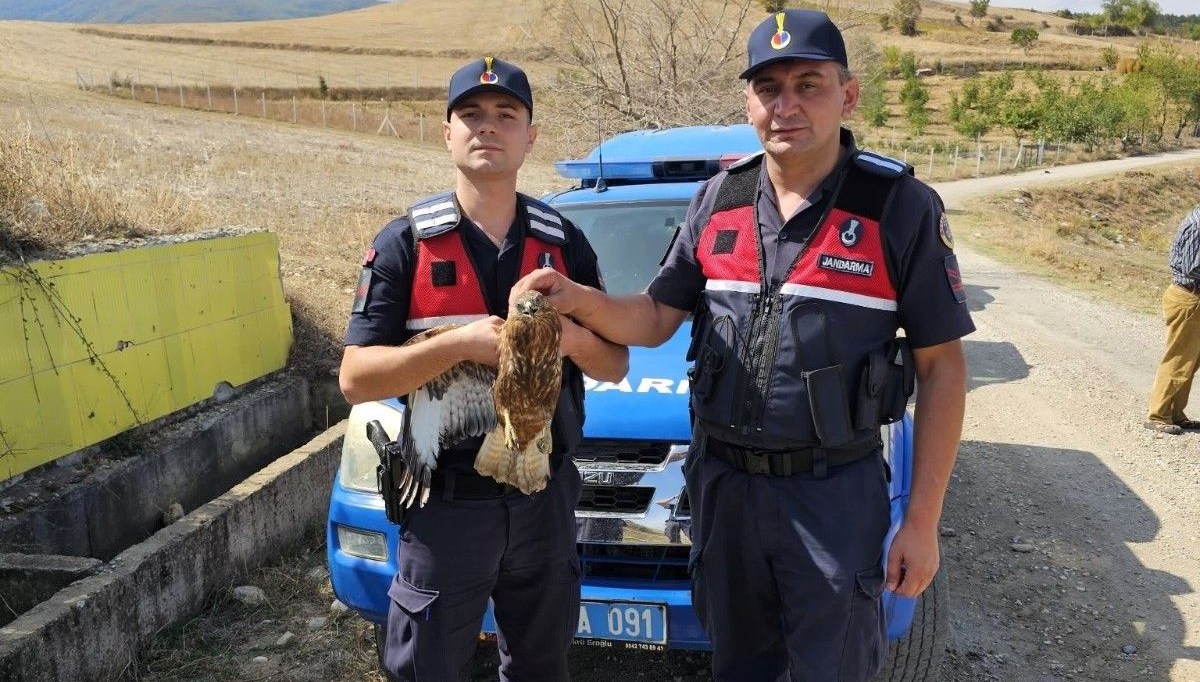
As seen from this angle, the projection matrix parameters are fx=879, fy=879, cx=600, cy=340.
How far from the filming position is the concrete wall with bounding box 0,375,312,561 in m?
3.79

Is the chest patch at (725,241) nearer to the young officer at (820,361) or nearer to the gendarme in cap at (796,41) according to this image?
the young officer at (820,361)

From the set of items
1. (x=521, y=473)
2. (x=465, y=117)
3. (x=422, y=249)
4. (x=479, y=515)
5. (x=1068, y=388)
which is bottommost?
(x=1068, y=388)

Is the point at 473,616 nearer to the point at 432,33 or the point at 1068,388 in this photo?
the point at 1068,388

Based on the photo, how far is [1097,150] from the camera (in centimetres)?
4109

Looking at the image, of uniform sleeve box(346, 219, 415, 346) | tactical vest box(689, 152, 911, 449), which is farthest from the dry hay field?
tactical vest box(689, 152, 911, 449)

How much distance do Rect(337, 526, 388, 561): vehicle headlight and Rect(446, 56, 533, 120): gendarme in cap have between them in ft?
4.67

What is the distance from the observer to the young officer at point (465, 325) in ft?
7.13

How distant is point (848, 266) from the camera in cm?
208

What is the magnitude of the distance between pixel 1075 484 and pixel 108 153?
42.1ft

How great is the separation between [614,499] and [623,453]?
15 cm

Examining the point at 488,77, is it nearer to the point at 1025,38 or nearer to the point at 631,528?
the point at 631,528

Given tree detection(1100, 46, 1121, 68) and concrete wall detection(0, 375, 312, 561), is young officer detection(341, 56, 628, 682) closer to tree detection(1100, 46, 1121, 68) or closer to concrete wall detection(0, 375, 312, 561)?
concrete wall detection(0, 375, 312, 561)

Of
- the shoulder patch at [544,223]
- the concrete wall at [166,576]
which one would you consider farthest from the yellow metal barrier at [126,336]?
the shoulder patch at [544,223]

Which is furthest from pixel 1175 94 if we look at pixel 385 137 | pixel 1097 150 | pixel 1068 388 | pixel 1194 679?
pixel 1194 679
